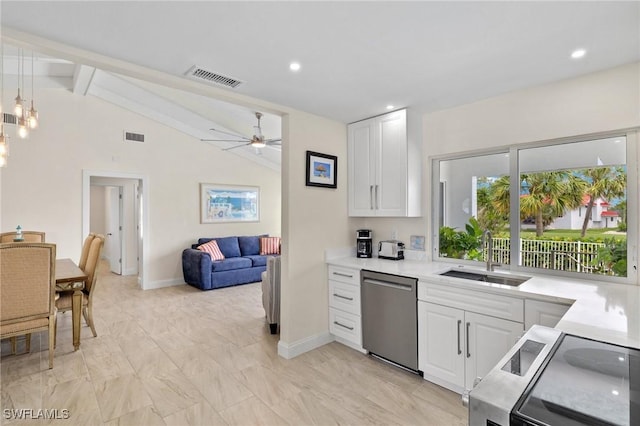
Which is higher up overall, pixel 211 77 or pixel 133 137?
pixel 133 137

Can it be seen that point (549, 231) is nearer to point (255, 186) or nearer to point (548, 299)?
point (548, 299)

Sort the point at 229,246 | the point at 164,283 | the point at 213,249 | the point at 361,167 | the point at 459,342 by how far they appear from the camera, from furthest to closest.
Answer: the point at 229,246
the point at 213,249
the point at 164,283
the point at 361,167
the point at 459,342

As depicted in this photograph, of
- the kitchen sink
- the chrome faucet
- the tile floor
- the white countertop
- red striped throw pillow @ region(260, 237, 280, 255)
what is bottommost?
the tile floor

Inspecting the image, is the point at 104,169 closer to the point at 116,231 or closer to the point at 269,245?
the point at 116,231

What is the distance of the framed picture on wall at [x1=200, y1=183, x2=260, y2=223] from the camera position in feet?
21.3

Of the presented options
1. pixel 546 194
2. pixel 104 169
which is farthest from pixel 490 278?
pixel 104 169

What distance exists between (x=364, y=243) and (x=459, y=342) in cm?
142

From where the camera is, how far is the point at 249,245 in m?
6.79

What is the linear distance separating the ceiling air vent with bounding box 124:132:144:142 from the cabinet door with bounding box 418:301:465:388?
18.4ft

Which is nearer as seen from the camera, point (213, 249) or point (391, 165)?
point (391, 165)

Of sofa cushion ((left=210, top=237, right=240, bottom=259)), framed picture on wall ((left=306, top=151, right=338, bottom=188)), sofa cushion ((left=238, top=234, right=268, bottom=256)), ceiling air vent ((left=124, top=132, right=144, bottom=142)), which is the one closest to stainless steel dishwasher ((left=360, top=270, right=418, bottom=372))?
framed picture on wall ((left=306, top=151, right=338, bottom=188))

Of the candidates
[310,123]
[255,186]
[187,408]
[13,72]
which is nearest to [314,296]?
[187,408]

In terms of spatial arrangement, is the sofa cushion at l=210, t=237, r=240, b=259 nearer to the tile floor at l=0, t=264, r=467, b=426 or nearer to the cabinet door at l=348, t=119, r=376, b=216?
the tile floor at l=0, t=264, r=467, b=426

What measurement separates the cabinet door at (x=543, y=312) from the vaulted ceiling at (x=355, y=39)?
159 cm
